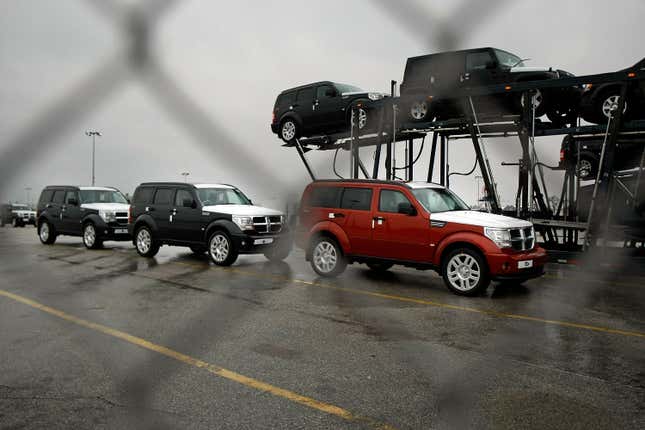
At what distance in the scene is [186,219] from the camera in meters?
12.7

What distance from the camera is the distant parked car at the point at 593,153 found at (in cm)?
1013

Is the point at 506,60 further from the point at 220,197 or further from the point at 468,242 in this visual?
the point at 220,197

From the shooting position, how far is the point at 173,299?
763 cm

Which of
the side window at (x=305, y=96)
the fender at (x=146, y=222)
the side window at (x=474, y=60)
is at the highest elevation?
the side window at (x=305, y=96)

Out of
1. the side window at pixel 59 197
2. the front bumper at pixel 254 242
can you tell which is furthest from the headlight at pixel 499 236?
the side window at pixel 59 197

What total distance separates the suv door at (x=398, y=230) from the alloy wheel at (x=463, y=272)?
17.8 inches

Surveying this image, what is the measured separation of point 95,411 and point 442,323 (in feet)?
13.6

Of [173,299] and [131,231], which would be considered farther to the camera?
[131,231]

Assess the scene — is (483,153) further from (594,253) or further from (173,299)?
(173,299)

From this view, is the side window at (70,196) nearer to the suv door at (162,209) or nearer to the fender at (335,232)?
the suv door at (162,209)

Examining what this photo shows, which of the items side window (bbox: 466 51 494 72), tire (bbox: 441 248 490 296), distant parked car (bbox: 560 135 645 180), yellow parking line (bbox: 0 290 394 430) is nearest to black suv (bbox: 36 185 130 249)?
yellow parking line (bbox: 0 290 394 430)

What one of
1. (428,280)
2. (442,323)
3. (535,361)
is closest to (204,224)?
(428,280)

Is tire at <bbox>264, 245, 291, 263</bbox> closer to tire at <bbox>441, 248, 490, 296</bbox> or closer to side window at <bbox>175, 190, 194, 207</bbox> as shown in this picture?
side window at <bbox>175, 190, 194, 207</bbox>

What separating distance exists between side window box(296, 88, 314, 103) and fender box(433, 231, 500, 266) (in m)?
7.62
